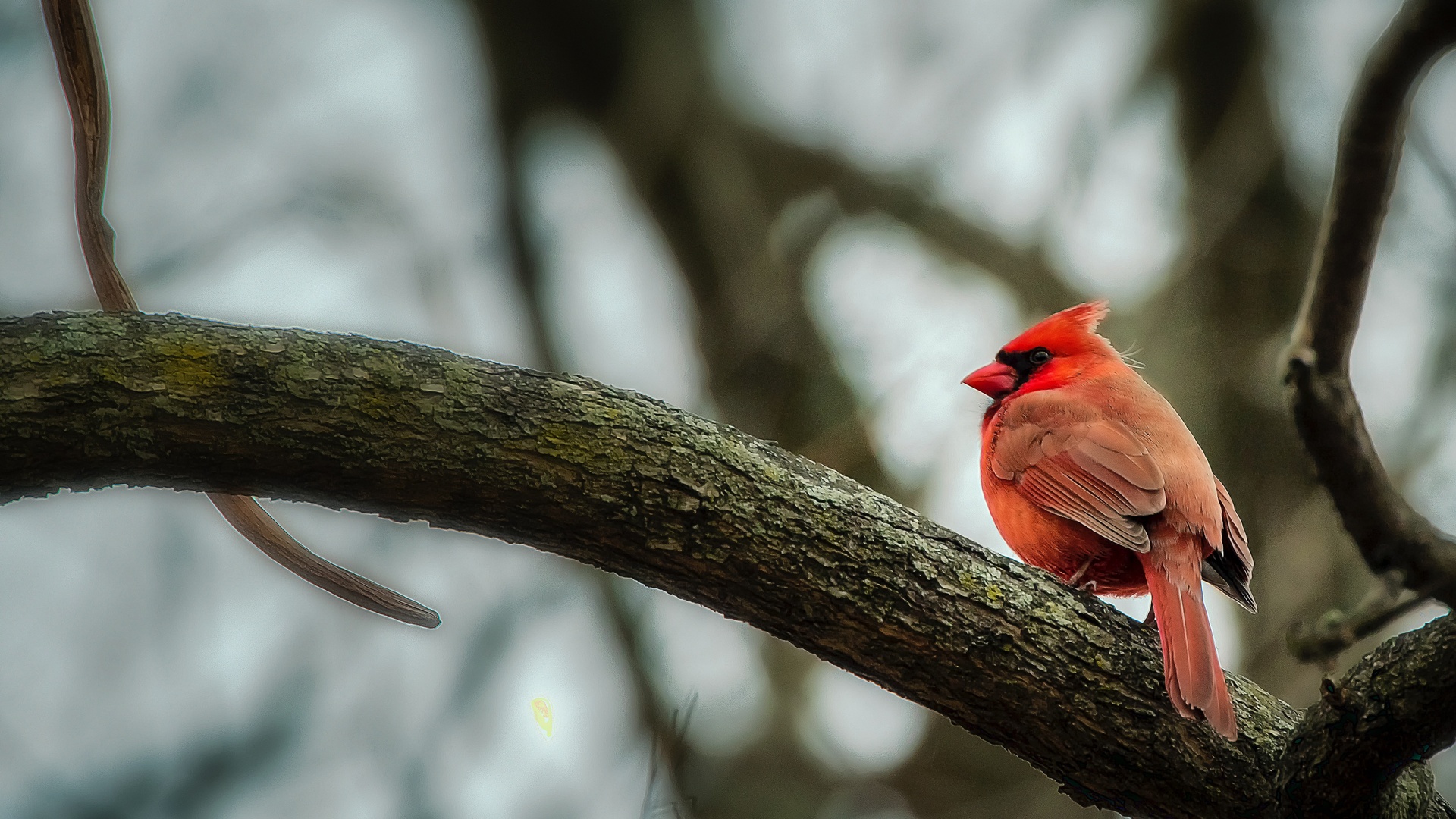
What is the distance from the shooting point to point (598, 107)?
624cm

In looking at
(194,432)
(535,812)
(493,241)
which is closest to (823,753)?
(535,812)

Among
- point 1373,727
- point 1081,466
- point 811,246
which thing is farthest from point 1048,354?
point 1373,727

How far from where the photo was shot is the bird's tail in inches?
91.0

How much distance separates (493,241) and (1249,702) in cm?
433

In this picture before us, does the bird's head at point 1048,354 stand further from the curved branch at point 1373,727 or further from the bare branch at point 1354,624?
the bare branch at point 1354,624

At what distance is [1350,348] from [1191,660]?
1.01 metres

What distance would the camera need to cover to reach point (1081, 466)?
3322 millimetres

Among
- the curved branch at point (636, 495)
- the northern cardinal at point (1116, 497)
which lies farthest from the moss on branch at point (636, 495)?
the northern cardinal at point (1116, 497)

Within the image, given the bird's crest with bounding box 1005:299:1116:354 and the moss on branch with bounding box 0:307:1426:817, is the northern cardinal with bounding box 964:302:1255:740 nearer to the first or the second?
Result: the bird's crest with bounding box 1005:299:1116:354

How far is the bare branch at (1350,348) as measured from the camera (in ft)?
4.77

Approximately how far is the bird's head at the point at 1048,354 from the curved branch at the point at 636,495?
1.73 m

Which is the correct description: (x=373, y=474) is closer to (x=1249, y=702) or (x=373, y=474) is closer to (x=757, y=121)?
(x=1249, y=702)

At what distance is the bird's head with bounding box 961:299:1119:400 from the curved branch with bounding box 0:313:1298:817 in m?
1.73

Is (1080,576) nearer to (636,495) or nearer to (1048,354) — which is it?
(1048,354)
